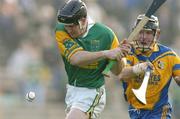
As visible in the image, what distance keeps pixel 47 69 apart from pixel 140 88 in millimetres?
6570

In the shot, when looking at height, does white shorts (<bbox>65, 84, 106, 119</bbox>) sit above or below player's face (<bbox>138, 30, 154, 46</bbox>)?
below

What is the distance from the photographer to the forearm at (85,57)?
33.7 feet

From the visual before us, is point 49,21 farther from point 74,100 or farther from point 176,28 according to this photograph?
point 74,100

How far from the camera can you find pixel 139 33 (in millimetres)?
10570

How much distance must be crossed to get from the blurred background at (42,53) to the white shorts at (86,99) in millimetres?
4998

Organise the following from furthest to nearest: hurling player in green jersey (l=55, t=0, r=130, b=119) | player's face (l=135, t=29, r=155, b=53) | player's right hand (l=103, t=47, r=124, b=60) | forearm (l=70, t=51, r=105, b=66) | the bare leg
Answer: player's face (l=135, t=29, r=155, b=53)
the bare leg
hurling player in green jersey (l=55, t=0, r=130, b=119)
forearm (l=70, t=51, r=105, b=66)
player's right hand (l=103, t=47, r=124, b=60)

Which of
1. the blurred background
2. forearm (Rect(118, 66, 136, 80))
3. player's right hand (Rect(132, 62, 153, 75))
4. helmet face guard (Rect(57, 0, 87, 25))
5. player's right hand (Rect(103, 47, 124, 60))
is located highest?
helmet face guard (Rect(57, 0, 87, 25))

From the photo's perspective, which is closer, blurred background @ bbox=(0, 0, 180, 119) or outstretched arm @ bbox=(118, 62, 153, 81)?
outstretched arm @ bbox=(118, 62, 153, 81)

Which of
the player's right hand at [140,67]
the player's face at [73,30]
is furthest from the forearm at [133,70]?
the player's face at [73,30]

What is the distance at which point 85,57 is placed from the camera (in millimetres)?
10359

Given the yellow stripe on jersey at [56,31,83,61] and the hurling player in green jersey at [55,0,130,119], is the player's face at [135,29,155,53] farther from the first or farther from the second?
the yellow stripe on jersey at [56,31,83,61]

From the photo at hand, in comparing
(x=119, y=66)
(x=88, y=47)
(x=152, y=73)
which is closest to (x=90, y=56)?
(x=88, y=47)

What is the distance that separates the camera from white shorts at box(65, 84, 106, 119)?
10734 millimetres

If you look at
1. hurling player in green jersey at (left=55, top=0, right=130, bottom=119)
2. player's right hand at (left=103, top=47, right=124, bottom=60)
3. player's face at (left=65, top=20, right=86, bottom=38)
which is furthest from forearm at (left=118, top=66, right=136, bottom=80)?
player's face at (left=65, top=20, right=86, bottom=38)
